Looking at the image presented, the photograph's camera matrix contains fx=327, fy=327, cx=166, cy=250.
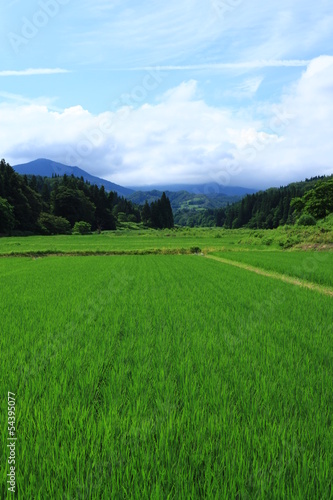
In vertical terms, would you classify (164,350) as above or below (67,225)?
below

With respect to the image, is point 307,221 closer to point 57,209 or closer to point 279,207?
point 57,209

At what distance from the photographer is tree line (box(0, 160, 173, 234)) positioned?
184 feet

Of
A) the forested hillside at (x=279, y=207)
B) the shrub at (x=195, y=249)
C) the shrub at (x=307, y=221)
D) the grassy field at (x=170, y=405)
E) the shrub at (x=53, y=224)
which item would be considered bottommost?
the shrub at (x=195, y=249)

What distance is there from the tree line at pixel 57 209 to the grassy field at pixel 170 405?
5004 centimetres

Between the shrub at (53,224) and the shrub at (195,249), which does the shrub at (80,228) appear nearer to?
the shrub at (53,224)

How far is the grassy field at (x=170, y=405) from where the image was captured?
1.93 m

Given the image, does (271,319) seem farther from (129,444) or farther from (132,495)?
(132,495)

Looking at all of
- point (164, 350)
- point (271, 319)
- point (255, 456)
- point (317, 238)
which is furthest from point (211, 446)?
point (317, 238)

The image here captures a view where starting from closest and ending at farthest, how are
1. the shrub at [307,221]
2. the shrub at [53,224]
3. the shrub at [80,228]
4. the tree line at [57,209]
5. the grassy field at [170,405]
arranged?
the grassy field at [170,405] → the shrub at [307,221] → the tree line at [57,209] → the shrub at [53,224] → the shrub at [80,228]

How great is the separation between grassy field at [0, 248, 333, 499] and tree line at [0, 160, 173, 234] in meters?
50.0

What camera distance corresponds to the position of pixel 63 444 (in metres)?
2.23

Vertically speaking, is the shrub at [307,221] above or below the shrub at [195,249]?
above

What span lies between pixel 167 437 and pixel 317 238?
31.7m

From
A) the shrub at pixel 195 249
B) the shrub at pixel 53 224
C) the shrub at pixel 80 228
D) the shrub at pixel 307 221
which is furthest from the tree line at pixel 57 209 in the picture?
the shrub at pixel 307 221
